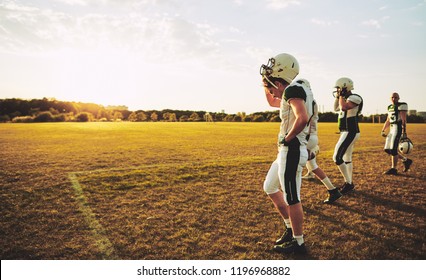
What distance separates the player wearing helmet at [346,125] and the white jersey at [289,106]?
3.19 meters

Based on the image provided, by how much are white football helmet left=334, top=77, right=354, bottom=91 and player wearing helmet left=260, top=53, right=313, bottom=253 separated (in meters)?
3.21

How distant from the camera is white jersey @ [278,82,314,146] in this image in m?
3.48

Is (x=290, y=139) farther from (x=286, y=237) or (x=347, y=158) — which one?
(x=347, y=158)

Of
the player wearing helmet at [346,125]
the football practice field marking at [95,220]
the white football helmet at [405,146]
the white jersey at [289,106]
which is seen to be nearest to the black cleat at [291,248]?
the white jersey at [289,106]

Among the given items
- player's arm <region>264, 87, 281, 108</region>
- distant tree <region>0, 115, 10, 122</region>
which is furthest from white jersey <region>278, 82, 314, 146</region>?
distant tree <region>0, 115, 10, 122</region>

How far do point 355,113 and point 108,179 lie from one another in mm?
6838

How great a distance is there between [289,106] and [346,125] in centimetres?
381

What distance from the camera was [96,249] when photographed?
4168 mm

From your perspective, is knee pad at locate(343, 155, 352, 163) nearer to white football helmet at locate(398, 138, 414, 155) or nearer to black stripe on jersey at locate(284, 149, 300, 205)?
black stripe on jersey at locate(284, 149, 300, 205)

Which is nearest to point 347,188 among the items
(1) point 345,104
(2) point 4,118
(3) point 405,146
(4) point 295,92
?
(1) point 345,104

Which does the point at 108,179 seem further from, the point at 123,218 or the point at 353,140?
the point at 353,140

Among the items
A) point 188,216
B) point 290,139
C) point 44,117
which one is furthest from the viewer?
point 44,117

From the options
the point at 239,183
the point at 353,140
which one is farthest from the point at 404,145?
the point at 239,183

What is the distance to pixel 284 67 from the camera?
385cm
